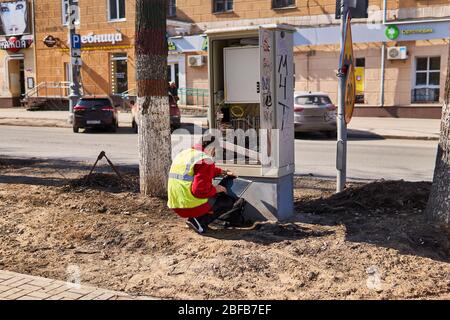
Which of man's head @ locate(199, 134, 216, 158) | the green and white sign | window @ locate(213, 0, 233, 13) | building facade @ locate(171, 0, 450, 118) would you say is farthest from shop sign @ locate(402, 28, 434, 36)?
man's head @ locate(199, 134, 216, 158)

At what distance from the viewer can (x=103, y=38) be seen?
29.6m

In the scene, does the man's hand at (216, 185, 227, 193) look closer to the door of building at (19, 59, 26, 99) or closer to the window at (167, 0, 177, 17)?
the window at (167, 0, 177, 17)

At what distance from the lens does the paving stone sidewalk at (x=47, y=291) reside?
4405mm

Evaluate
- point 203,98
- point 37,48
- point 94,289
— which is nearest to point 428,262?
point 94,289

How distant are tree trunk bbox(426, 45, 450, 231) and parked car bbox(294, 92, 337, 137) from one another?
1206 centimetres

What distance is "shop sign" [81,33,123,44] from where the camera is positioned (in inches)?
1150

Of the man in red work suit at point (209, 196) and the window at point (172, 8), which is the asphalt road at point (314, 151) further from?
the window at point (172, 8)

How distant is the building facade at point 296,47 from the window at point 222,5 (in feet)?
0.16

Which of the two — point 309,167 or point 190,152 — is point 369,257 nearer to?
point 190,152

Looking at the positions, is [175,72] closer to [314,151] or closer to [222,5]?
[222,5]

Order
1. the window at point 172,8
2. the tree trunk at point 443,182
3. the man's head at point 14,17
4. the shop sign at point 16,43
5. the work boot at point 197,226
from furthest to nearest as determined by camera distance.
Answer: the shop sign at point 16,43, the man's head at point 14,17, the window at point 172,8, the work boot at point 197,226, the tree trunk at point 443,182

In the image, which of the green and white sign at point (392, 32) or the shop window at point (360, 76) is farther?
the shop window at point (360, 76)

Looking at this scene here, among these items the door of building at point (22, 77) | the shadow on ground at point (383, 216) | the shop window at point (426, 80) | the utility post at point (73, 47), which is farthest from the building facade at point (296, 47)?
the shadow on ground at point (383, 216)
